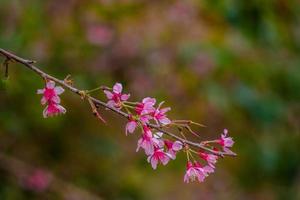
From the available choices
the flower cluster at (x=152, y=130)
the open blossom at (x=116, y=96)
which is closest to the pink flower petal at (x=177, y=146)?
the flower cluster at (x=152, y=130)

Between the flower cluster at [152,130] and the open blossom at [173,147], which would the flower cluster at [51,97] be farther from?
the open blossom at [173,147]

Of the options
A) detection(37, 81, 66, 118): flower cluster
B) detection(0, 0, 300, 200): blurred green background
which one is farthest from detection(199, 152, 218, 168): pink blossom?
detection(0, 0, 300, 200): blurred green background

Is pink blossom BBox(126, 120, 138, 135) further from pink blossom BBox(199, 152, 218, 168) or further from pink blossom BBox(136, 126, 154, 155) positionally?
pink blossom BBox(199, 152, 218, 168)

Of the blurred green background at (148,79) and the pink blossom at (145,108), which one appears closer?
the pink blossom at (145,108)

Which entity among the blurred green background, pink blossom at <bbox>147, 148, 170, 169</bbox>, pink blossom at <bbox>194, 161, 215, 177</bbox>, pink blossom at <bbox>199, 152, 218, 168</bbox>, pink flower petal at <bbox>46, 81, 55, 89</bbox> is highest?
the blurred green background

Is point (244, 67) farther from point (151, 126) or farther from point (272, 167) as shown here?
point (151, 126)

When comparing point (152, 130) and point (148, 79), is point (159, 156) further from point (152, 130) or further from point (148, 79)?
point (148, 79)
